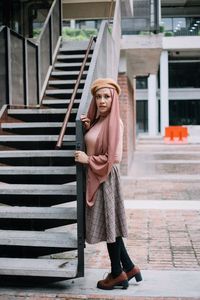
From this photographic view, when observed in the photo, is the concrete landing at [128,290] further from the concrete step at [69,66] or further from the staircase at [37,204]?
the concrete step at [69,66]

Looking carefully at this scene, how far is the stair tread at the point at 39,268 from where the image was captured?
15.6 ft

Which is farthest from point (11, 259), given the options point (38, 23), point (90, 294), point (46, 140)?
point (38, 23)

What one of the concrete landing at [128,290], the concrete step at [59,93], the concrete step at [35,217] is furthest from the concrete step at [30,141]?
the concrete step at [59,93]

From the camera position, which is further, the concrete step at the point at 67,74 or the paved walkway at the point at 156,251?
the concrete step at the point at 67,74

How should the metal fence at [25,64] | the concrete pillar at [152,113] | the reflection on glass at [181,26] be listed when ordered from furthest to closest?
the concrete pillar at [152,113] < the reflection on glass at [181,26] < the metal fence at [25,64]

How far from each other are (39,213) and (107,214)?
94 cm

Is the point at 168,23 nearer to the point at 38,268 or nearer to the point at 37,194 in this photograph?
the point at 37,194

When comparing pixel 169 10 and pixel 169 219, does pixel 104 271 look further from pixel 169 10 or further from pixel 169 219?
pixel 169 10

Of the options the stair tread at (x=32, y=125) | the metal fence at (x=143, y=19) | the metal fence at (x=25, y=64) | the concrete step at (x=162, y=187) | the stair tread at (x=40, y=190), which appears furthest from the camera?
the metal fence at (x=143, y=19)

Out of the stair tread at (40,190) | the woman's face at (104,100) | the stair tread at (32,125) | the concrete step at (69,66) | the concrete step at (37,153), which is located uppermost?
the woman's face at (104,100)

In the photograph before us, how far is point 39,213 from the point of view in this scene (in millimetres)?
5352

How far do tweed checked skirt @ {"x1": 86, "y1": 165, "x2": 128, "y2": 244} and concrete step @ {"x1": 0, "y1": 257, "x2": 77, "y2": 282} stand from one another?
32cm

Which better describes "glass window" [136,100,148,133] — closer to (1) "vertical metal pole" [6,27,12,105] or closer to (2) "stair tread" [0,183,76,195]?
(1) "vertical metal pole" [6,27,12,105]

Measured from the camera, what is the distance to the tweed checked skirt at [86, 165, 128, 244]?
4699mm
